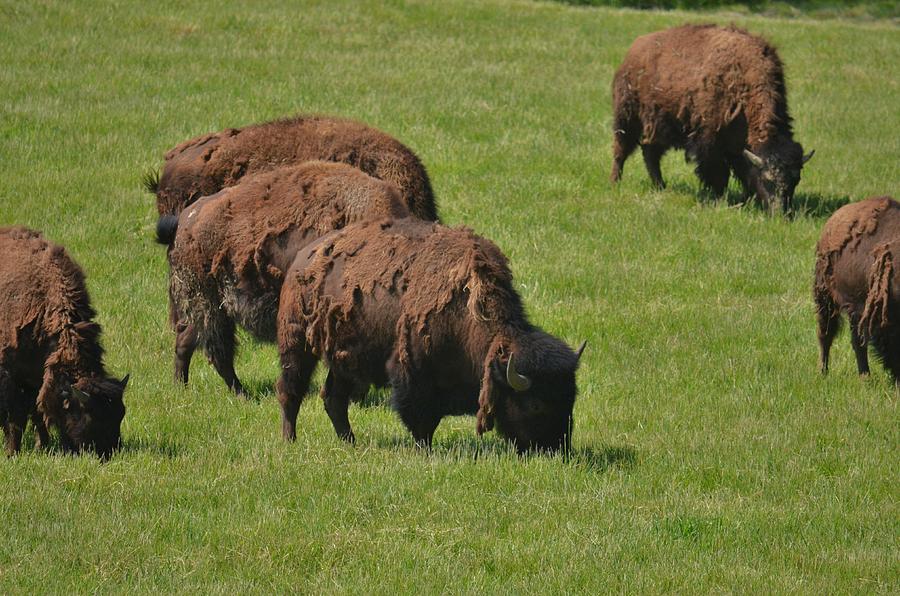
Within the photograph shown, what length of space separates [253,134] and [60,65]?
11179 mm

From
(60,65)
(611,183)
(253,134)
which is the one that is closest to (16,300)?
(253,134)

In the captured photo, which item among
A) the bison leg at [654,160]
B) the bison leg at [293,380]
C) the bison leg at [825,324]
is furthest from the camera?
the bison leg at [654,160]

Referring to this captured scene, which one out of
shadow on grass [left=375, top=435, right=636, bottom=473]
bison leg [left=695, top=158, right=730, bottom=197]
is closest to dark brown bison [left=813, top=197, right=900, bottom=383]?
shadow on grass [left=375, top=435, right=636, bottom=473]

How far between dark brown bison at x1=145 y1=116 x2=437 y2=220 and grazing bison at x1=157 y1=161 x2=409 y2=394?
121cm

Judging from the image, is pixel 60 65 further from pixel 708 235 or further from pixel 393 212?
pixel 393 212

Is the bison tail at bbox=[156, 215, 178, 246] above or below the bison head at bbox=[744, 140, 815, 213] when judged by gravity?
above

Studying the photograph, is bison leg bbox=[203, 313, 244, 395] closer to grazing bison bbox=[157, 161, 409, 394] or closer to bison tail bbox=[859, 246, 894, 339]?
grazing bison bbox=[157, 161, 409, 394]

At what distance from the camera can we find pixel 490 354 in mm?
9141

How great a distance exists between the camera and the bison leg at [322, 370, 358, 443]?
10070mm

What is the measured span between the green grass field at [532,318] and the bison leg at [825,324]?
0.86ft

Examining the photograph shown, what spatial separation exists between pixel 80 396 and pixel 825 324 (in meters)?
6.99

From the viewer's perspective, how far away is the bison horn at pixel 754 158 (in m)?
17.8

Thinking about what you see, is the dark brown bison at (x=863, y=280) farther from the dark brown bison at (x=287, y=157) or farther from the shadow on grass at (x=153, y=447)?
the shadow on grass at (x=153, y=447)

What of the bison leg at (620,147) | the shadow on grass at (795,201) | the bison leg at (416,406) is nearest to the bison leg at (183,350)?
the bison leg at (416,406)
